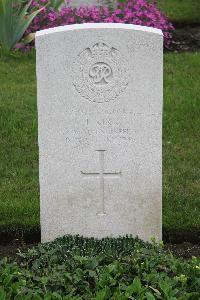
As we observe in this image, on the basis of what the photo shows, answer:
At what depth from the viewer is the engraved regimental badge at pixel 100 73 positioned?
508 cm

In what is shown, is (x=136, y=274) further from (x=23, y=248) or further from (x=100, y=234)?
(x=23, y=248)

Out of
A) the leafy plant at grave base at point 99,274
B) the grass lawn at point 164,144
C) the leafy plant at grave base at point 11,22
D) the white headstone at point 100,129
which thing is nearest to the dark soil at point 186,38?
the grass lawn at point 164,144

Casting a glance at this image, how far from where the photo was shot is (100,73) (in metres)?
5.12

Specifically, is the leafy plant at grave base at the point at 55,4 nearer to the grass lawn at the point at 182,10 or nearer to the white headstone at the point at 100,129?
the grass lawn at the point at 182,10

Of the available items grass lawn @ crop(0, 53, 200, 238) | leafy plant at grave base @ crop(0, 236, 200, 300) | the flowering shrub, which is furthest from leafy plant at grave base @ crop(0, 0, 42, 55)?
leafy plant at grave base @ crop(0, 236, 200, 300)

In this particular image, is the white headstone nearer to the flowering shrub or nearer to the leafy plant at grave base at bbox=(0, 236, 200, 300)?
the leafy plant at grave base at bbox=(0, 236, 200, 300)

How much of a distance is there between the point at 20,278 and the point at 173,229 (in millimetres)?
1601

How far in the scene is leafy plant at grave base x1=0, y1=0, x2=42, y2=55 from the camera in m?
9.21

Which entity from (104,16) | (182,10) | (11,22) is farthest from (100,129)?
(182,10)

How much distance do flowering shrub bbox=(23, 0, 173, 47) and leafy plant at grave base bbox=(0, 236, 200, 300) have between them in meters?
5.64

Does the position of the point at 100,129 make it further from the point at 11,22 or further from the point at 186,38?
the point at 186,38

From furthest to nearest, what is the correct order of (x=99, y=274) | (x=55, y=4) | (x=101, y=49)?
(x=55, y=4)
(x=101, y=49)
(x=99, y=274)

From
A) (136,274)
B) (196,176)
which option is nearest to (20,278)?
(136,274)

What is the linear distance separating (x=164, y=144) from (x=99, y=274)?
9.71 ft
